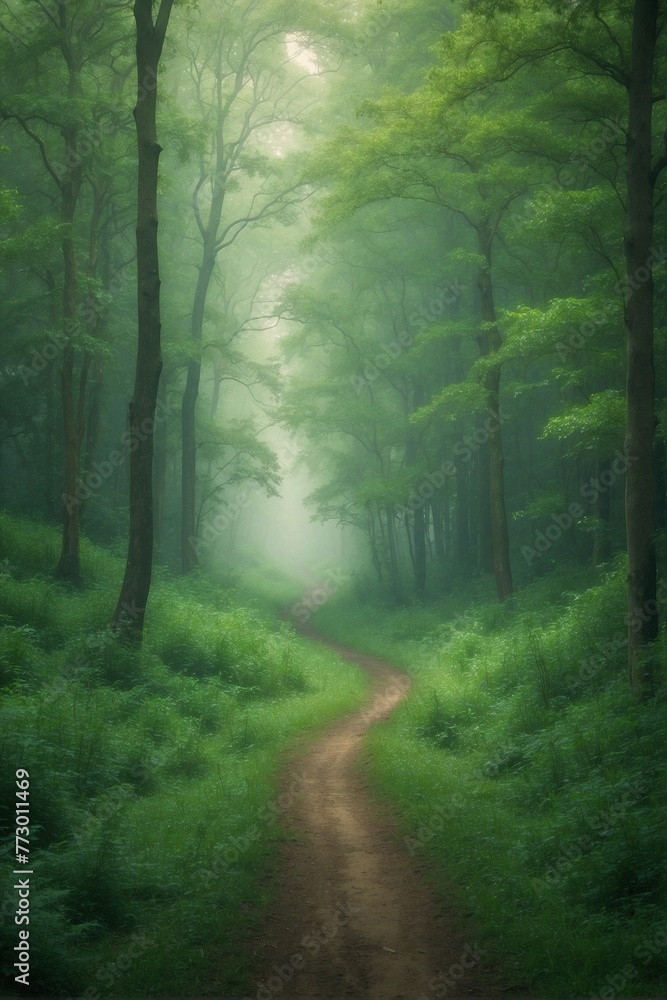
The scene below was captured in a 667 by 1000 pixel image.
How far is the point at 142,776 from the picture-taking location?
26.7 ft

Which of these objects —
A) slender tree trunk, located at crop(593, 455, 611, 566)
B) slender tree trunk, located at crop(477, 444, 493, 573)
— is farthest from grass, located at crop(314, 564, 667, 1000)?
slender tree trunk, located at crop(477, 444, 493, 573)

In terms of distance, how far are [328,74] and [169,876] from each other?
92.4 ft

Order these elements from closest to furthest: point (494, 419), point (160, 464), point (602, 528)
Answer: point (602, 528)
point (494, 419)
point (160, 464)

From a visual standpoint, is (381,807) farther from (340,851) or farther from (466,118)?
(466,118)

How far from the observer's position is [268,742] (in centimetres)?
1066

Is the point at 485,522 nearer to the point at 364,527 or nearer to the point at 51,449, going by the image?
the point at 364,527

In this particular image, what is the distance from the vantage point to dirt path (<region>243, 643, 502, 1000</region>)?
15.6ft

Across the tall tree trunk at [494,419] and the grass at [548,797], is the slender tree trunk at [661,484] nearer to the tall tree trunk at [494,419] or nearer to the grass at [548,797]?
the tall tree trunk at [494,419]

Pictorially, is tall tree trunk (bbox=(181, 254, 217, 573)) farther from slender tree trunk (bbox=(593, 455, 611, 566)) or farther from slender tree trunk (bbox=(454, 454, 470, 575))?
slender tree trunk (bbox=(593, 455, 611, 566))

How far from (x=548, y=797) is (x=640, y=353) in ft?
18.8

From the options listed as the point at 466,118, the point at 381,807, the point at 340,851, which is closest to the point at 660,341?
the point at 466,118

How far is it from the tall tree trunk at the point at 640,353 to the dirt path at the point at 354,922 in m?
4.19

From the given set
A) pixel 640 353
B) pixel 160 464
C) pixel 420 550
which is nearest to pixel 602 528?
pixel 640 353

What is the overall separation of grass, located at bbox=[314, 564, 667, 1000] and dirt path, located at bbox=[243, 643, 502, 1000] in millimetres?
285
